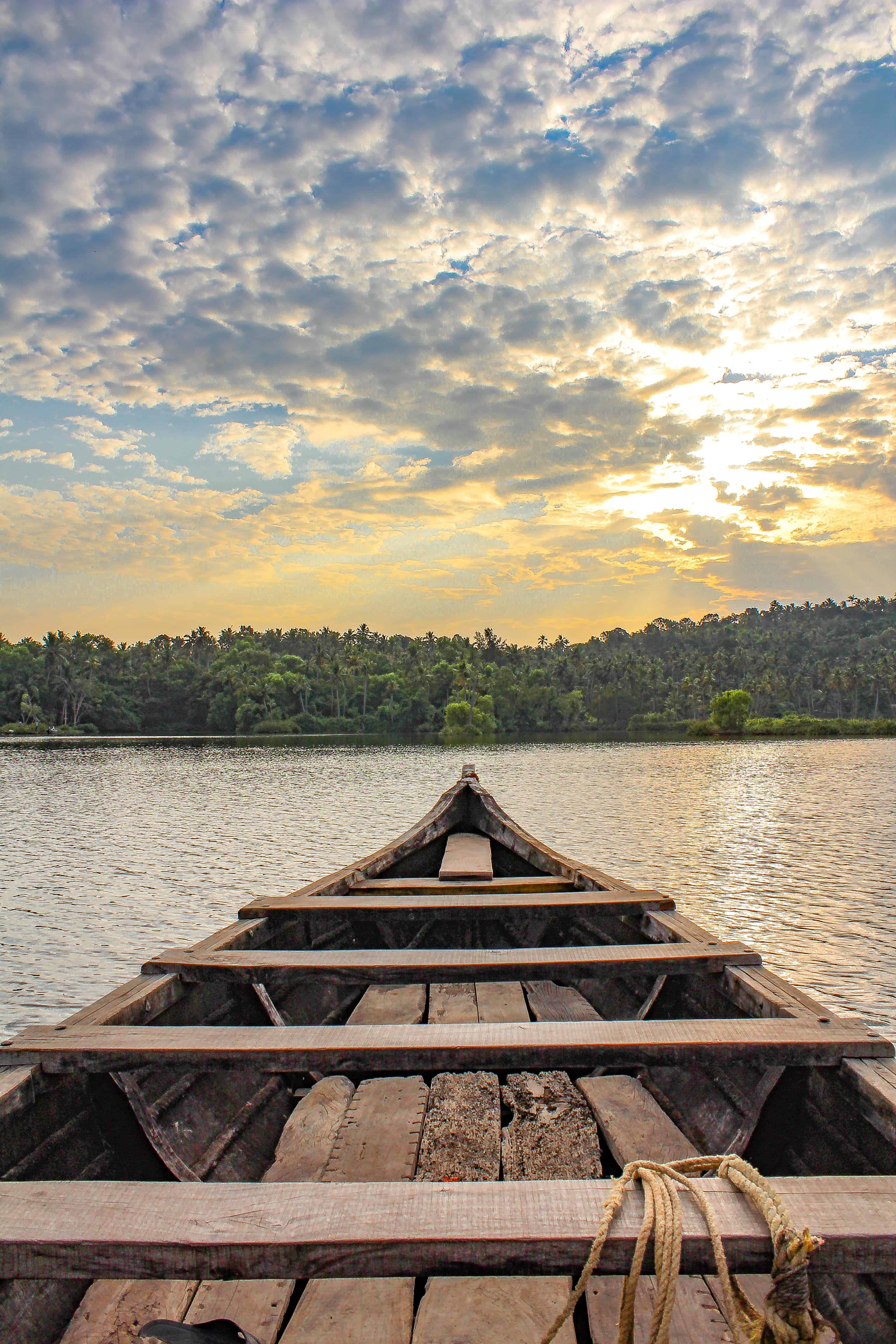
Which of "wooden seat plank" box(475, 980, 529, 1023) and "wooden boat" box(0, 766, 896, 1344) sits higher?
"wooden boat" box(0, 766, 896, 1344)

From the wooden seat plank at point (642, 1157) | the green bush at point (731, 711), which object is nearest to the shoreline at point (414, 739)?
the green bush at point (731, 711)

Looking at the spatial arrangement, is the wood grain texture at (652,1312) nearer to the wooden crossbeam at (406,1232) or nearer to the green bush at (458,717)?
the wooden crossbeam at (406,1232)

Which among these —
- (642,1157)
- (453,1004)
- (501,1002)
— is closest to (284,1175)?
(642,1157)

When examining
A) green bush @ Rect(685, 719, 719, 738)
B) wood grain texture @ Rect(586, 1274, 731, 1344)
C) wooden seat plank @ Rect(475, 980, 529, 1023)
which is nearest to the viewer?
wood grain texture @ Rect(586, 1274, 731, 1344)

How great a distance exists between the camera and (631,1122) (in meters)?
3.55

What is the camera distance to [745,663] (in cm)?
13662

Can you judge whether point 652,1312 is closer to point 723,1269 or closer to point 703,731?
point 723,1269

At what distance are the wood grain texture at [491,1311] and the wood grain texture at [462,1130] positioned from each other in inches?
26.8

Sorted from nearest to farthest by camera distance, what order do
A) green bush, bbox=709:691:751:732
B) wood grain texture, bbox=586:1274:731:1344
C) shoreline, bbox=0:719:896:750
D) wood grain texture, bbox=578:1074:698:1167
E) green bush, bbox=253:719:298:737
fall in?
wood grain texture, bbox=586:1274:731:1344, wood grain texture, bbox=578:1074:698:1167, shoreline, bbox=0:719:896:750, green bush, bbox=709:691:751:732, green bush, bbox=253:719:298:737

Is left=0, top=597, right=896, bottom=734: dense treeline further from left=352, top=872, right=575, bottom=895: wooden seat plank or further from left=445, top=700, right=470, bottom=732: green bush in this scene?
→ left=352, top=872, right=575, bottom=895: wooden seat plank

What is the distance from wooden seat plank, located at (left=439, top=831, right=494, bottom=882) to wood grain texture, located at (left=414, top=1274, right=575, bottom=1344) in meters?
3.96

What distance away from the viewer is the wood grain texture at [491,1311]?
2.22 metres

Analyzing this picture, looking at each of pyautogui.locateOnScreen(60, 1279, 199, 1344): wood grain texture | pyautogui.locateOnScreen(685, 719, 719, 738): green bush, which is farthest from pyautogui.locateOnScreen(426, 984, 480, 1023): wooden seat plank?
pyautogui.locateOnScreen(685, 719, 719, 738): green bush

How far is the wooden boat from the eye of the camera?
5.87 ft
